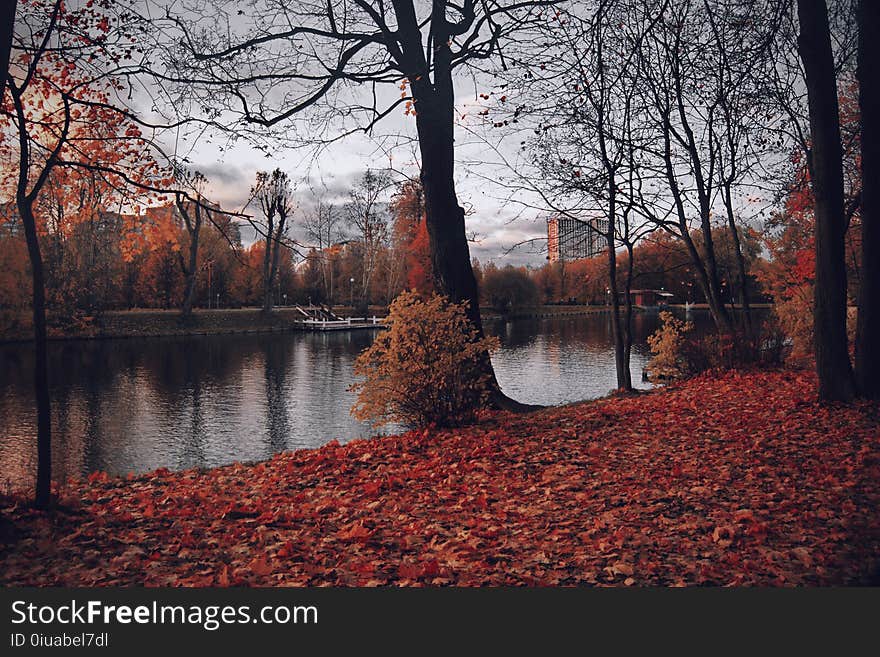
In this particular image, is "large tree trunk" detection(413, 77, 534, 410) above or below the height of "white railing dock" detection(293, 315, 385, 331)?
above

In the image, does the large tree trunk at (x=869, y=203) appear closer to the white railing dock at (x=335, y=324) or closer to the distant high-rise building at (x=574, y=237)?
the distant high-rise building at (x=574, y=237)

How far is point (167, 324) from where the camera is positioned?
4169 centimetres

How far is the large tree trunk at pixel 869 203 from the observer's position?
22.6ft

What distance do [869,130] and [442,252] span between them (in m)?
5.63

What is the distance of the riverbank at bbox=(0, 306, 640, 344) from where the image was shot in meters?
35.6

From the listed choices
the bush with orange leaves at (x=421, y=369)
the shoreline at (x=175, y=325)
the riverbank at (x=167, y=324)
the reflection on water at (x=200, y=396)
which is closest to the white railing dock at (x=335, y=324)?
the shoreline at (x=175, y=325)

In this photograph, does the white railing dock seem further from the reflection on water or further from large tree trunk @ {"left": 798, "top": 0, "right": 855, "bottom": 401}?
large tree trunk @ {"left": 798, "top": 0, "right": 855, "bottom": 401}

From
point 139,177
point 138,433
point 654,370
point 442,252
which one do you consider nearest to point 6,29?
point 139,177

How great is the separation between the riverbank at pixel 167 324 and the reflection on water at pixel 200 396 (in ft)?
12.3

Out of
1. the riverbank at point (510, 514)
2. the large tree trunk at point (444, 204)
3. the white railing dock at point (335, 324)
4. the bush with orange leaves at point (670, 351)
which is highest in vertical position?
the large tree trunk at point (444, 204)

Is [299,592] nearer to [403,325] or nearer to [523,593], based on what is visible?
[523,593]

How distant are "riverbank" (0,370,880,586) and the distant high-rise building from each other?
6818 millimetres

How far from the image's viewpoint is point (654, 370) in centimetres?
1418

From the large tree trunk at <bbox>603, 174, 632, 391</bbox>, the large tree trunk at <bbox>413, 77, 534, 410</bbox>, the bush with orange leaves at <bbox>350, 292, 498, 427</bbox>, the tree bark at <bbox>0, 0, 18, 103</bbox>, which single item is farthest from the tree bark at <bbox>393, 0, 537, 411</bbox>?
the tree bark at <bbox>0, 0, 18, 103</bbox>
